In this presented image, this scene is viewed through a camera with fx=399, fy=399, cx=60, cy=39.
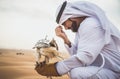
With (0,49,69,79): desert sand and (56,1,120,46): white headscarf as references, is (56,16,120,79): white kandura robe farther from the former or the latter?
(0,49,69,79): desert sand

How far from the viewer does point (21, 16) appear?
319cm

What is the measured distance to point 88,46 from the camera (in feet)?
7.58

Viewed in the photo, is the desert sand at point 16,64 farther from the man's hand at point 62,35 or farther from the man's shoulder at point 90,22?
→ the man's shoulder at point 90,22

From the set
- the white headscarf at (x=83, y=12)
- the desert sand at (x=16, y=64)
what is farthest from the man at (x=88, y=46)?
the desert sand at (x=16, y=64)

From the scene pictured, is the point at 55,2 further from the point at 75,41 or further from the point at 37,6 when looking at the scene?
the point at 75,41

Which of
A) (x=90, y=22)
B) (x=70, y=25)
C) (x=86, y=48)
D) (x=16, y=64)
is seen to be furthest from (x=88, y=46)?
(x=16, y=64)

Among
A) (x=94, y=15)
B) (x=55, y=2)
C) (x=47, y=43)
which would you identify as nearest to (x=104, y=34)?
(x=94, y=15)

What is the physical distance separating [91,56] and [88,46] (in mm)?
66

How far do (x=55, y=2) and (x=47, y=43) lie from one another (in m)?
0.55

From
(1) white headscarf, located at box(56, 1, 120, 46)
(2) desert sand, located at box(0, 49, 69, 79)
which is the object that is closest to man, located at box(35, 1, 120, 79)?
(1) white headscarf, located at box(56, 1, 120, 46)

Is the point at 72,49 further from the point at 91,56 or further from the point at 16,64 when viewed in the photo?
the point at 16,64

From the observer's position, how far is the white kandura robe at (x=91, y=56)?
2320 mm

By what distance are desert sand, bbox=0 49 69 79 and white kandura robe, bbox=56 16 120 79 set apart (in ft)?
2.35

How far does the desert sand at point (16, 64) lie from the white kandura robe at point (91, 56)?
717 millimetres
